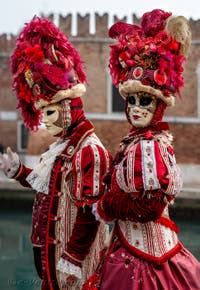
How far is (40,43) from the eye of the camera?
2.39 m

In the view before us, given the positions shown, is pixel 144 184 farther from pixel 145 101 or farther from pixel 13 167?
pixel 13 167

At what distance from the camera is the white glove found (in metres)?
2.65

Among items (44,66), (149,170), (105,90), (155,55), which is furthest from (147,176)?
(105,90)

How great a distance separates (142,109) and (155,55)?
206 millimetres

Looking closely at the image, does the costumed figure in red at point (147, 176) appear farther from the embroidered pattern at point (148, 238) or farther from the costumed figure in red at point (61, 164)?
the costumed figure in red at point (61, 164)

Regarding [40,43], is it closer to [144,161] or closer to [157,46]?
[157,46]

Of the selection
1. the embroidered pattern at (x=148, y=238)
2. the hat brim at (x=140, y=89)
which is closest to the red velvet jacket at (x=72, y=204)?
the embroidered pattern at (x=148, y=238)

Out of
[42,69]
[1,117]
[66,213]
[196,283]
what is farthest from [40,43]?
[1,117]

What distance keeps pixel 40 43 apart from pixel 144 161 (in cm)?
82

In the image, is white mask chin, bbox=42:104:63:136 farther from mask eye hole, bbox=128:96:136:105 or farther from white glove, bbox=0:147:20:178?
mask eye hole, bbox=128:96:136:105

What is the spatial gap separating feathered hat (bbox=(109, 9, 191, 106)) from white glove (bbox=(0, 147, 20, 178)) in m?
0.76

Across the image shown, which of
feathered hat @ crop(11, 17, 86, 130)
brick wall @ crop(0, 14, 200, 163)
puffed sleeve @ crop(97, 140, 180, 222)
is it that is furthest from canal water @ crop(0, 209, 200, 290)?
brick wall @ crop(0, 14, 200, 163)

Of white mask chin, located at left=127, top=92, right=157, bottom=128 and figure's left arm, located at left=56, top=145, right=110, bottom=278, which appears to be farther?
figure's left arm, located at left=56, top=145, right=110, bottom=278

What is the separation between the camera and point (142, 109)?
2.06 meters
